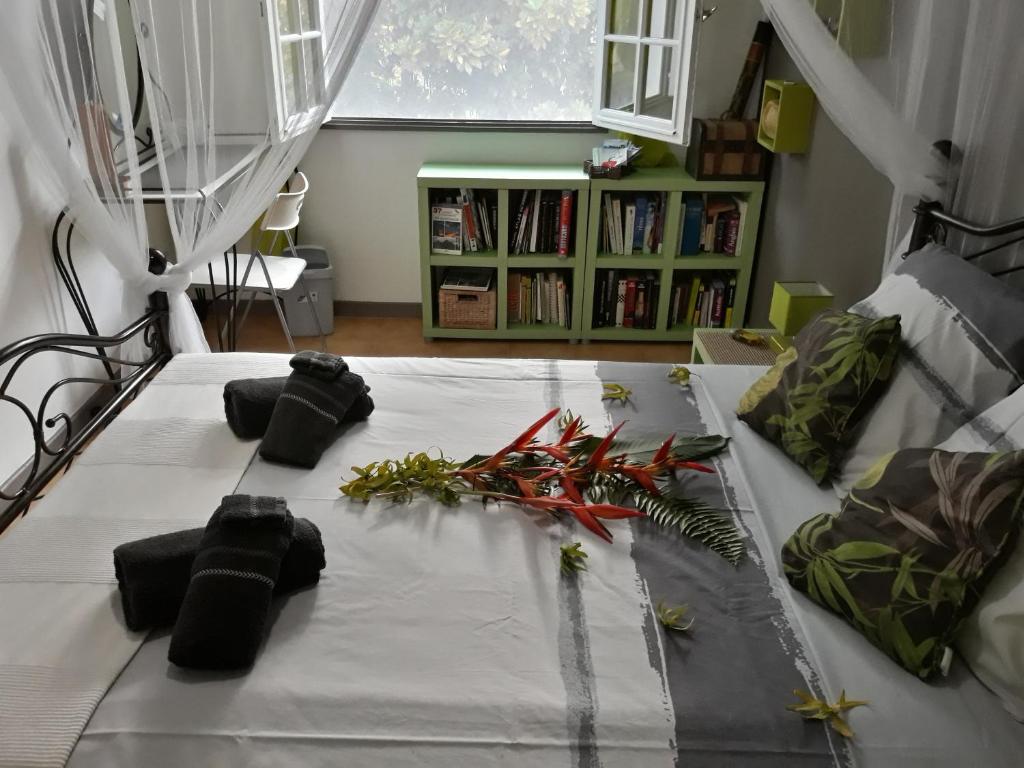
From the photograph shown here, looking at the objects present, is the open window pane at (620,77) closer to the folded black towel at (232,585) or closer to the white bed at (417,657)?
the white bed at (417,657)

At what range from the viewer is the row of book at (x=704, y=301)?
12.6 ft

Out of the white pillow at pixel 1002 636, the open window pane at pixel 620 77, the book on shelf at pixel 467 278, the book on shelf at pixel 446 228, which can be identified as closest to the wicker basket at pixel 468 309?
the book on shelf at pixel 467 278

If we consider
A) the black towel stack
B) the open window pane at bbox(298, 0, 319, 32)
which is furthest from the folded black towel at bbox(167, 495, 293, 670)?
the open window pane at bbox(298, 0, 319, 32)

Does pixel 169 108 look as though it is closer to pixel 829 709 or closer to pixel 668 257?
pixel 829 709

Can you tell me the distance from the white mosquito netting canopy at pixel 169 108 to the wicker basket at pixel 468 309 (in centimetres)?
130

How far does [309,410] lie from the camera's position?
73.5 inches

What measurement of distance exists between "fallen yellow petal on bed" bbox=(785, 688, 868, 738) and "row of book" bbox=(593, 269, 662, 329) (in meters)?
2.73

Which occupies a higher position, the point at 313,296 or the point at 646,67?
the point at 646,67

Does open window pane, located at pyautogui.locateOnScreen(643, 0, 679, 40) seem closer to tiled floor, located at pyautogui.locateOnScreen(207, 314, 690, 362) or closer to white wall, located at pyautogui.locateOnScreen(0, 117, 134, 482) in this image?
tiled floor, located at pyautogui.locateOnScreen(207, 314, 690, 362)

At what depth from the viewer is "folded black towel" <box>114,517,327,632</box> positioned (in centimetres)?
138

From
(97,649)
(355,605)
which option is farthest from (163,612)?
(355,605)

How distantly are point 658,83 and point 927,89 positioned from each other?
155 centimetres

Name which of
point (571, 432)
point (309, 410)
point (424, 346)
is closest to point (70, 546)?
point (309, 410)

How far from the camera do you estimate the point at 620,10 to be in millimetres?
3482
